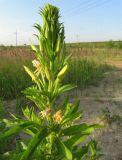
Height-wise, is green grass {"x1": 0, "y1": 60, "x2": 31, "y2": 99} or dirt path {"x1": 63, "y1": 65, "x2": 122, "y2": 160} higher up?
green grass {"x1": 0, "y1": 60, "x2": 31, "y2": 99}

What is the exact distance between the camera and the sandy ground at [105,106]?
6.58 meters

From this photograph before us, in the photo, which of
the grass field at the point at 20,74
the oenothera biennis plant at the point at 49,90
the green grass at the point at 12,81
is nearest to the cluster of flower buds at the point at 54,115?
the oenothera biennis plant at the point at 49,90

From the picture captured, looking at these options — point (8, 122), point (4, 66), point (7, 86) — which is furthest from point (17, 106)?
point (8, 122)

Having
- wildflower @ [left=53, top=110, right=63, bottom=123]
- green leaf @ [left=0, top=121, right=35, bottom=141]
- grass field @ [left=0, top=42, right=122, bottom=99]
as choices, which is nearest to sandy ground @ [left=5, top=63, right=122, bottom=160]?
grass field @ [left=0, top=42, right=122, bottom=99]

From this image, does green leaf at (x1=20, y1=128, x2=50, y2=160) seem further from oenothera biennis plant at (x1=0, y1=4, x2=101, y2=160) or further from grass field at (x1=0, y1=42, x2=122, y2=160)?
grass field at (x1=0, y1=42, x2=122, y2=160)

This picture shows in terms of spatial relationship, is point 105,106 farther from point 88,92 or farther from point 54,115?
point 54,115

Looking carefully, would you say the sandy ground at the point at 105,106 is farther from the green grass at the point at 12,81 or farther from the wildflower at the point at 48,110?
the wildflower at the point at 48,110

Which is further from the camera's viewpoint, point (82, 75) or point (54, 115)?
point (82, 75)

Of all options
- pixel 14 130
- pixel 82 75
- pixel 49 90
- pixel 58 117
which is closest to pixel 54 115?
pixel 58 117

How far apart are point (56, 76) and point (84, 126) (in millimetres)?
378

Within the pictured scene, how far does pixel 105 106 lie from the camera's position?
820cm

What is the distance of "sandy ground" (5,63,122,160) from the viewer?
6.58m

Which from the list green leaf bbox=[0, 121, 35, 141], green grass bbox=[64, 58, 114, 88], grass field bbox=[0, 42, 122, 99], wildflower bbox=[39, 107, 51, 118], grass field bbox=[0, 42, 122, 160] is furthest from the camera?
green grass bbox=[64, 58, 114, 88]

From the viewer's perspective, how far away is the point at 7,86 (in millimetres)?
8961
